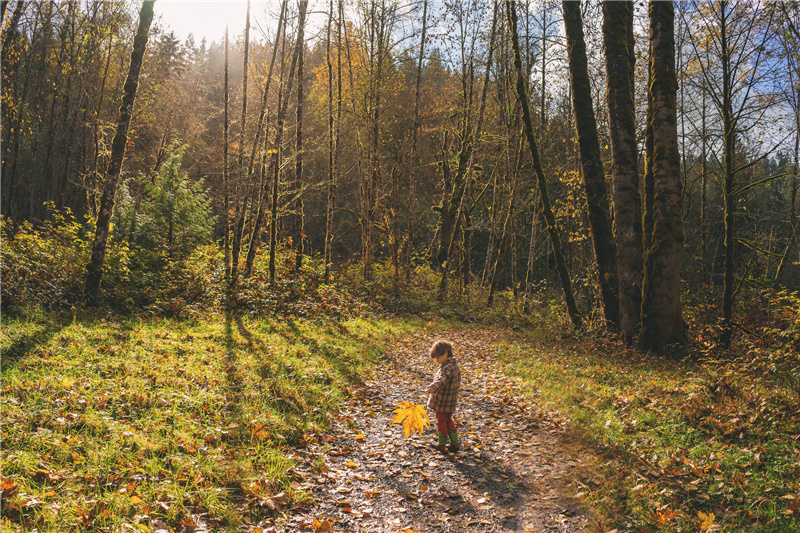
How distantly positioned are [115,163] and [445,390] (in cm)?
948

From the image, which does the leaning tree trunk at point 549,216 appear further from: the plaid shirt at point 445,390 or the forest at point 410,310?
the plaid shirt at point 445,390

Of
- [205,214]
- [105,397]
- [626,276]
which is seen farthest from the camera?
[205,214]

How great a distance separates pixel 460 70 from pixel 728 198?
1517cm

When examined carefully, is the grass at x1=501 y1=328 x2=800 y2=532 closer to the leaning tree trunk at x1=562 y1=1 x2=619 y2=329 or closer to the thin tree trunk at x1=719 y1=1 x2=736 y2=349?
the leaning tree trunk at x1=562 y1=1 x2=619 y2=329

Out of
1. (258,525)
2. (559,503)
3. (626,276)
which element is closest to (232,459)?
(258,525)

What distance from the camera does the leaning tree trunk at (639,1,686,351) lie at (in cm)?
870

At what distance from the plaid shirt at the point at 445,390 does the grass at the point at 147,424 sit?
5.81 feet

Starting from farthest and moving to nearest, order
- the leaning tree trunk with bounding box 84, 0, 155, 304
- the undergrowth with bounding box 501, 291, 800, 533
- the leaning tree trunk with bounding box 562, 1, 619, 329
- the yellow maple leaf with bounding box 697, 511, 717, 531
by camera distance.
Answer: the leaning tree trunk with bounding box 562, 1, 619, 329 → the leaning tree trunk with bounding box 84, 0, 155, 304 → the undergrowth with bounding box 501, 291, 800, 533 → the yellow maple leaf with bounding box 697, 511, 717, 531

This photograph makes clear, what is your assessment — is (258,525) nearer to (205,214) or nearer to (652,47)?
(652,47)

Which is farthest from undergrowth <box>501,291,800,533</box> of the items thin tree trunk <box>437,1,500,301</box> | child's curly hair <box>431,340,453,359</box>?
thin tree trunk <box>437,1,500,301</box>

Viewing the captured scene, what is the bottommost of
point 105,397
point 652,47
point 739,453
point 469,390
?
point 469,390

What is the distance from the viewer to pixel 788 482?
11.5 feet

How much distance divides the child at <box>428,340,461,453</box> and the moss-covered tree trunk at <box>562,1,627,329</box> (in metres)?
7.32

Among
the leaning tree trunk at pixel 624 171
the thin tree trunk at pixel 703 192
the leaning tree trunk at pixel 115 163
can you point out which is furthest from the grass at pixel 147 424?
the thin tree trunk at pixel 703 192
